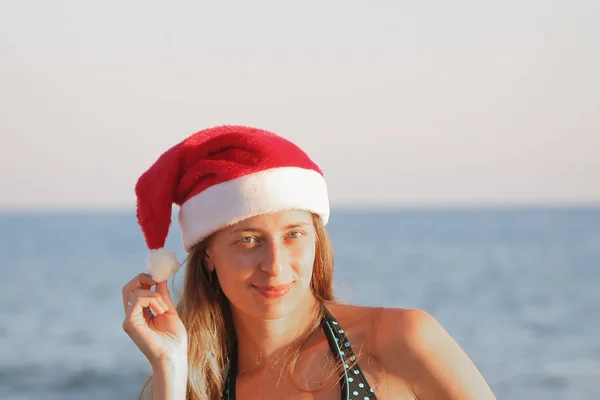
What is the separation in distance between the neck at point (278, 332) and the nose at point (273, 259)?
39 cm

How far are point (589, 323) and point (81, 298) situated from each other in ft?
33.7

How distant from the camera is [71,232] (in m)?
52.3

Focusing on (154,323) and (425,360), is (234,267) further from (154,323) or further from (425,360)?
(425,360)

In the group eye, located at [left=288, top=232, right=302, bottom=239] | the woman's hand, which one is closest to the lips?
eye, located at [left=288, top=232, right=302, bottom=239]

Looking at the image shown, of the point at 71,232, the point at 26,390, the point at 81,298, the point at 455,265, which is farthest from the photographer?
the point at 71,232

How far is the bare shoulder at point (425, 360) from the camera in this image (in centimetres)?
336

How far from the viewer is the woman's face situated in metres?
3.42

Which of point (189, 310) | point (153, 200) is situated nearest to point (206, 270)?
point (189, 310)

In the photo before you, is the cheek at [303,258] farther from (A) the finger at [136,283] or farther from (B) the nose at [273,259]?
(A) the finger at [136,283]

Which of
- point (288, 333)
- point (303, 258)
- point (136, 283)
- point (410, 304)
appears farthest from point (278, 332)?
point (410, 304)

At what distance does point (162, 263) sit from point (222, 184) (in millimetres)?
365

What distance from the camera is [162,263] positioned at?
11.8 ft

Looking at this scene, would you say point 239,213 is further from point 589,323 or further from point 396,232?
point 396,232

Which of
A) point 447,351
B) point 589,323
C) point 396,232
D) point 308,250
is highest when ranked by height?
point 396,232
